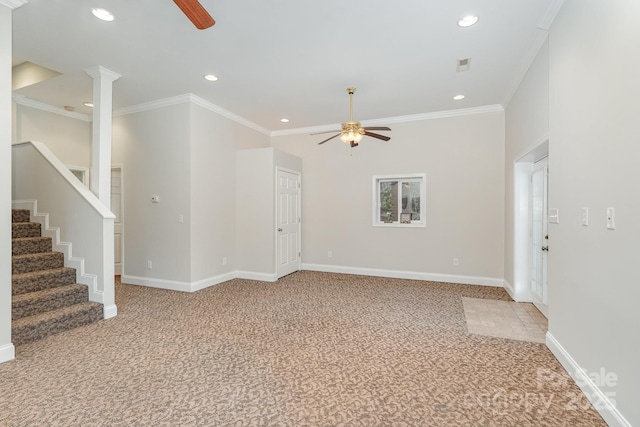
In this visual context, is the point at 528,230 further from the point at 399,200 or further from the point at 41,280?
the point at 41,280

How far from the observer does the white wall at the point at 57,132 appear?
16.9 feet

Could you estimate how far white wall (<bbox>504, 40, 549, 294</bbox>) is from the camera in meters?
3.15

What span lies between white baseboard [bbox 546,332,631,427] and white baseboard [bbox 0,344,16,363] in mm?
4349

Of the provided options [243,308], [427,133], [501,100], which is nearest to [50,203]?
[243,308]

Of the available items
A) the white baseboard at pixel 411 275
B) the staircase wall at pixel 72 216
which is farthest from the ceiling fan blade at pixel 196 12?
the white baseboard at pixel 411 275

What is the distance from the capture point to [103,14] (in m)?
2.79

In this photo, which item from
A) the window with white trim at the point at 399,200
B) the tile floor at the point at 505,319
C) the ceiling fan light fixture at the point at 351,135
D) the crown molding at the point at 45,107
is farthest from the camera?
the window with white trim at the point at 399,200

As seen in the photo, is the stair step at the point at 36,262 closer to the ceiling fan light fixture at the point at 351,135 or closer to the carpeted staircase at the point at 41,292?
the carpeted staircase at the point at 41,292

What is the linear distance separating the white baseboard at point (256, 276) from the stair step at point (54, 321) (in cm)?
242

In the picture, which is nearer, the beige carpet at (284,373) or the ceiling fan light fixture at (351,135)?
the beige carpet at (284,373)

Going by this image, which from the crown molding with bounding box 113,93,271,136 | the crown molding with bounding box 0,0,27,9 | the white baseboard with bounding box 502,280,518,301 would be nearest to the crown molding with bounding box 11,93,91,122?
the crown molding with bounding box 113,93,271,136

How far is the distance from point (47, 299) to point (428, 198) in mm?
5519

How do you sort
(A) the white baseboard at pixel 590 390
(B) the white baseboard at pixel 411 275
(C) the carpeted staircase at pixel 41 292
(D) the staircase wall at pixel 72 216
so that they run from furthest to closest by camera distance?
(B) the white baseboard at pixel 411 275, (D) the staircase wall at pixel 72 216, (C) the carpeted staircase at pixel 41 292, (A) the white baseboard at pixel 590 390

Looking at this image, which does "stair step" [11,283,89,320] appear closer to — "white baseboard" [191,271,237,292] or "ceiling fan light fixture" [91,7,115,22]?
"white baseboard" [191,271,237,292]
